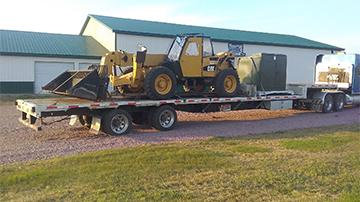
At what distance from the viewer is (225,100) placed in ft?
39.8

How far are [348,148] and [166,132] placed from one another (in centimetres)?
516

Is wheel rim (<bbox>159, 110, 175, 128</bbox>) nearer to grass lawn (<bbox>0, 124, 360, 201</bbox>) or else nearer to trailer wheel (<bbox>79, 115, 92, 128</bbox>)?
trailer wheel (<bbox>79, 115, 92, 128</bbox>)

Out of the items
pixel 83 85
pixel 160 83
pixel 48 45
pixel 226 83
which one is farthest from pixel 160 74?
pixel 48 45

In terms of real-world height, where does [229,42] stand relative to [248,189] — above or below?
above

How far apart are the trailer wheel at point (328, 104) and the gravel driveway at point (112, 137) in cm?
199

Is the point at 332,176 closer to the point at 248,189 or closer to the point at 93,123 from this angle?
the point at 248,189

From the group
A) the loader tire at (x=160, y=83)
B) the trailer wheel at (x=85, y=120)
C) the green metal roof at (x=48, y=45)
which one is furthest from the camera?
the green metal roof at (x=48, y=45)

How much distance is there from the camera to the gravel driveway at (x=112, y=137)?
7.70 metres

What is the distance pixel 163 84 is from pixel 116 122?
81.6 inches

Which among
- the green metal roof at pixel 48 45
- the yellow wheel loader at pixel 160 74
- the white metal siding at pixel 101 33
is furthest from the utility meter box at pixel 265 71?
the green metal roof at pixel 48 45

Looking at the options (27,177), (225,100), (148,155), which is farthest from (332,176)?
(225,100)

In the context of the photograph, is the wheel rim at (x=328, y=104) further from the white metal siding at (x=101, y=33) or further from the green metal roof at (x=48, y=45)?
the green metal roof at (x=48, y=45)

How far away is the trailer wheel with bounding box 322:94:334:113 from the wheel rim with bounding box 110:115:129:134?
412 inches

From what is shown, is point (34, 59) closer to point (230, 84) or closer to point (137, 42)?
point (137, 42)
